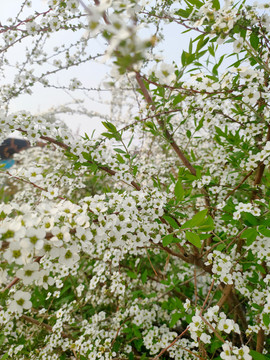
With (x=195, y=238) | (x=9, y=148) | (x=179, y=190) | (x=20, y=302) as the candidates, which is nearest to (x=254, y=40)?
(x=179, y=190)

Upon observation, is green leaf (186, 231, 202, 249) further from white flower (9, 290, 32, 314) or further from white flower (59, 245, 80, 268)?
white flower (9, 290, 32, 314)

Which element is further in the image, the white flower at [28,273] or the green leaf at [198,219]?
the green leaf at [198,219]

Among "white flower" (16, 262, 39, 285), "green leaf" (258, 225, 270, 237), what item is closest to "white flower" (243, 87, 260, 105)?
"green leaf" (258, 225, 270, 237)

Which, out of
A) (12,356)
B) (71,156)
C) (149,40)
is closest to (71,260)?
(149,40)

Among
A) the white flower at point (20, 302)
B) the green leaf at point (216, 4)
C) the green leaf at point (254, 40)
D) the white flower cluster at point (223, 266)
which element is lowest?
the white flower cluster at point (223, 266)

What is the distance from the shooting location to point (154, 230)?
185 cm

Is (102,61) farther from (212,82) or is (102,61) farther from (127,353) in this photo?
(127,353)

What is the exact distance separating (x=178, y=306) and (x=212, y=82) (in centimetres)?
197

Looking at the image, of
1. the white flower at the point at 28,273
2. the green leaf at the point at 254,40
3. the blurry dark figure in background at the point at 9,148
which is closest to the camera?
the white flower at the point at 28,273

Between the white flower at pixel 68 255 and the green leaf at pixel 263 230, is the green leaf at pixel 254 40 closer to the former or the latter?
the green leaf at pixel 263 230

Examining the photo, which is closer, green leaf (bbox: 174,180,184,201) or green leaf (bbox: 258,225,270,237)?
green leaf (bbox: 258,225,270,237)

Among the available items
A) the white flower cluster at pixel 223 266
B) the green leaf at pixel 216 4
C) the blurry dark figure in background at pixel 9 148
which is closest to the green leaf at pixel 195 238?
the white flower cluster at pixel 223 266

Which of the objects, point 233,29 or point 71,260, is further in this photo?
point 233,29

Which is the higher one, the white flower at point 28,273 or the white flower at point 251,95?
the white flower at point 251,95
